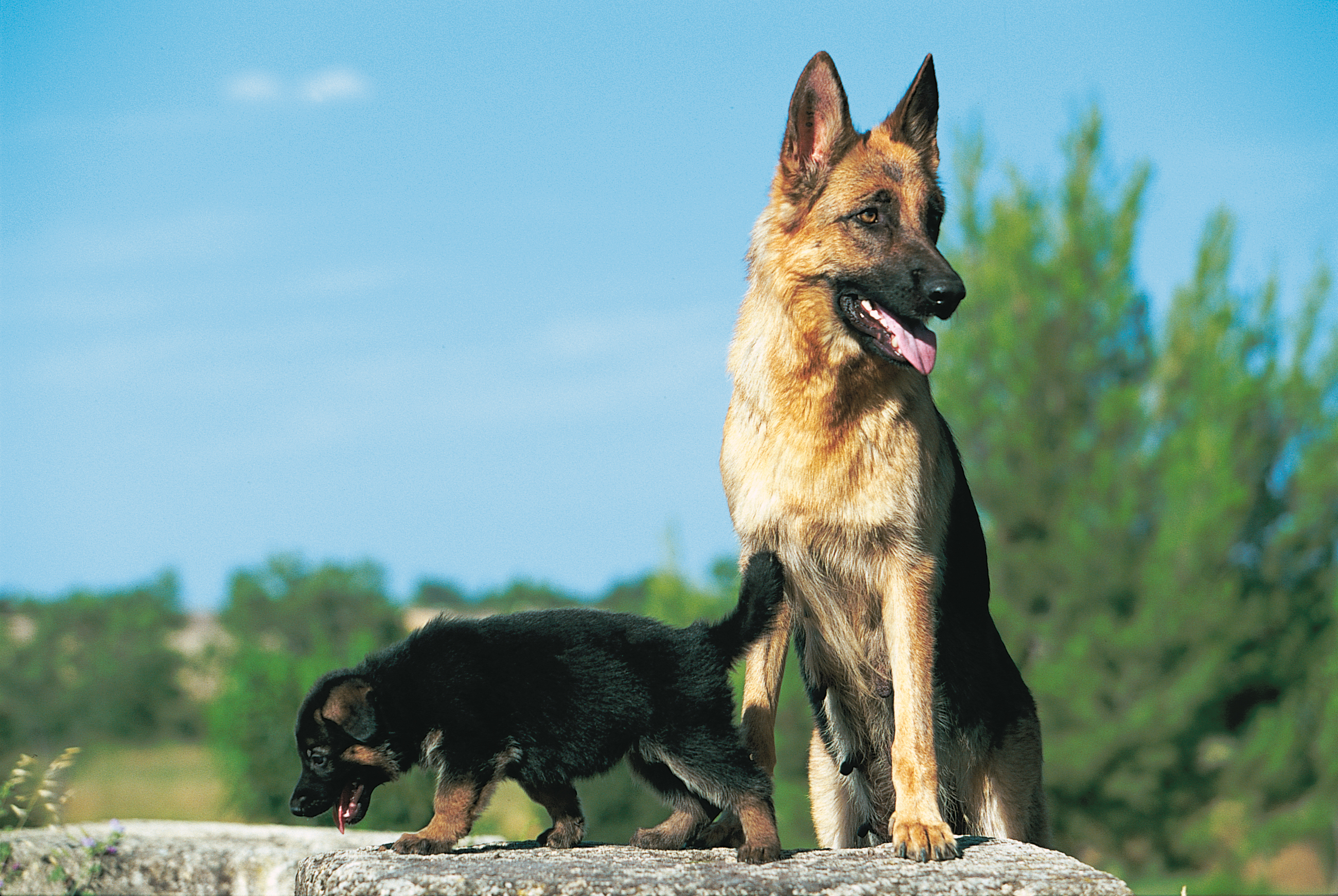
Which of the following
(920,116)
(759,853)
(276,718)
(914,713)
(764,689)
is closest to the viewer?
(759,853)

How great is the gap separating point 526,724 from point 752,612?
0.98 metres

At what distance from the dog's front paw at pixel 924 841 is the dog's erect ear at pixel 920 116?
A: 8.80 feet

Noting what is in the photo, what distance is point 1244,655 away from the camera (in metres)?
18.2

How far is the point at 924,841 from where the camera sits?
435 cm

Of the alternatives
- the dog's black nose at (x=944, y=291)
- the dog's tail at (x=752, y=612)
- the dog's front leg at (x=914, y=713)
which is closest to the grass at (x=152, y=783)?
the dog's tail at (x=752, y=612)

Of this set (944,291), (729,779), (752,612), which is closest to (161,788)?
(752,612)

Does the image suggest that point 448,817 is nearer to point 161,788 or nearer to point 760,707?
point 760,707

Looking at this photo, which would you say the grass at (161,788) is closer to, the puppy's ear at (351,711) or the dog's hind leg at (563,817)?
the dog's hind leg at (563,817)

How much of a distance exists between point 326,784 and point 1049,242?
18391 millimetres

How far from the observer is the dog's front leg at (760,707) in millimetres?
4711

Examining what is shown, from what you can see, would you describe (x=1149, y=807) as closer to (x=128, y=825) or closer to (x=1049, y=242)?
(x=1049, y=242)

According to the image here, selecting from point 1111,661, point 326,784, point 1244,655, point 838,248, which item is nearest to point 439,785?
point 326,784

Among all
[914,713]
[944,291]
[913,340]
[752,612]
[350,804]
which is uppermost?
[944,291]

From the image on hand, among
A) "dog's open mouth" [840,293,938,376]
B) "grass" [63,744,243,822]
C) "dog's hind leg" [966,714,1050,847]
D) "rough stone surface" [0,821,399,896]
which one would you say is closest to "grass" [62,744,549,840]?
"grass" [63,744,243,822]
